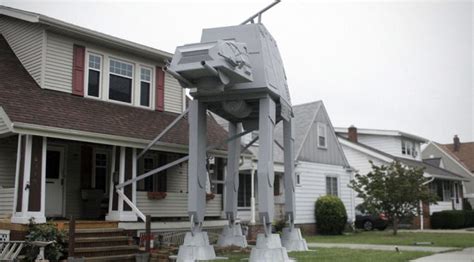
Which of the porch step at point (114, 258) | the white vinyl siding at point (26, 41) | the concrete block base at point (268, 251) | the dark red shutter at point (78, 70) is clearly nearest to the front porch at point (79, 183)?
the porch step at point (114, 258)

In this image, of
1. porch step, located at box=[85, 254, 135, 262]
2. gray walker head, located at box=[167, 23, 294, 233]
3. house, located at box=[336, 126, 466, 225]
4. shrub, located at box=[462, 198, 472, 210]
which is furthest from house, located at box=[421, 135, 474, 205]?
porch step, located at box=[85, 254, 135, 262]

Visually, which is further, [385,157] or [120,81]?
[385,157]

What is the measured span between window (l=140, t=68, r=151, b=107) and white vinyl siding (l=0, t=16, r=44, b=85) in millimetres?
3367

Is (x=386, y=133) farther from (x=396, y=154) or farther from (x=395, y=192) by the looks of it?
(x=395, y=192)

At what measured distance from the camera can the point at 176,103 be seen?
1833cm

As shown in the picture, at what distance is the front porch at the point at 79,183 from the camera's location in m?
12.4

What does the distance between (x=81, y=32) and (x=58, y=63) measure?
1073mm

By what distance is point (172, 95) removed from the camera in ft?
59.7

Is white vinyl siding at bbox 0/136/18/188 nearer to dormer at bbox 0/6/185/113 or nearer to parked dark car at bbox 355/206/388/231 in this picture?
dormer at bbox 0/6/185/113

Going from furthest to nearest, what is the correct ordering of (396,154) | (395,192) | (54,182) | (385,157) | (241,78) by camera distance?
(396,154), (385,157), (395,192), (54,182), (241,78)

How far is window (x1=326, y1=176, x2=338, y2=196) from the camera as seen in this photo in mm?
27859

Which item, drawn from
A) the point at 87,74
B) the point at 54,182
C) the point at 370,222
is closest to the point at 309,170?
Result: the point at 370,222

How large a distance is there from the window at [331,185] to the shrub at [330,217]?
5.71 feet

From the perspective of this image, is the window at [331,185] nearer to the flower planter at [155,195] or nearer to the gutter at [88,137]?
the gutter at [88,137]
